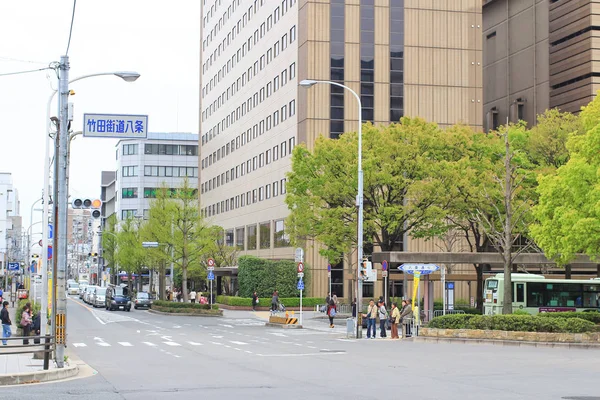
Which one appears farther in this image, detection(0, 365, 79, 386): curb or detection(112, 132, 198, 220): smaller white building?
detection(112, 132, 198, 220): smaller white building

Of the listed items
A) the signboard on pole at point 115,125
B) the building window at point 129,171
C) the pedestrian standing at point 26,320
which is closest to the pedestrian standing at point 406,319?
the pedestrian standing at point 26,320

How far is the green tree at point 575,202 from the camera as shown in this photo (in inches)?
1385

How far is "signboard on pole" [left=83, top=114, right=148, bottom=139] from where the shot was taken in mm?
20172

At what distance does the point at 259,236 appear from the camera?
86.1 meters

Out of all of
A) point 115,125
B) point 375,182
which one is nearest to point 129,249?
point 375,182

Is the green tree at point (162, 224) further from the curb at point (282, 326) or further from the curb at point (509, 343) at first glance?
the curb at point (509, 343)

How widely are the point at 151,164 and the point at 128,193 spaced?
20.7ft

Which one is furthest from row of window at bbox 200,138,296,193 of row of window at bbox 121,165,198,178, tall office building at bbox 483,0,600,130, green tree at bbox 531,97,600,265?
green tree at bbox 531,97,600,265

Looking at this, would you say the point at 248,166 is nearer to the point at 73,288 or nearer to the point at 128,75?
the point at 73,288

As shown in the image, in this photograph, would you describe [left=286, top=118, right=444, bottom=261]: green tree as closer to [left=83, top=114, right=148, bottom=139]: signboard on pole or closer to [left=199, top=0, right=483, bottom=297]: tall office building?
[left=199, top=0, right=483, bottom=297]: tall office building

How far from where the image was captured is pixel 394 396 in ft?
52.5

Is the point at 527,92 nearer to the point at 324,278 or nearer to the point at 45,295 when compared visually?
the point at 324,278

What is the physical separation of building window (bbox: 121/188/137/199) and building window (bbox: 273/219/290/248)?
67.6m

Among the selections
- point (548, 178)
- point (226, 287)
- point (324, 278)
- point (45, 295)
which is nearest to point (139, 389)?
point (45, 295)
